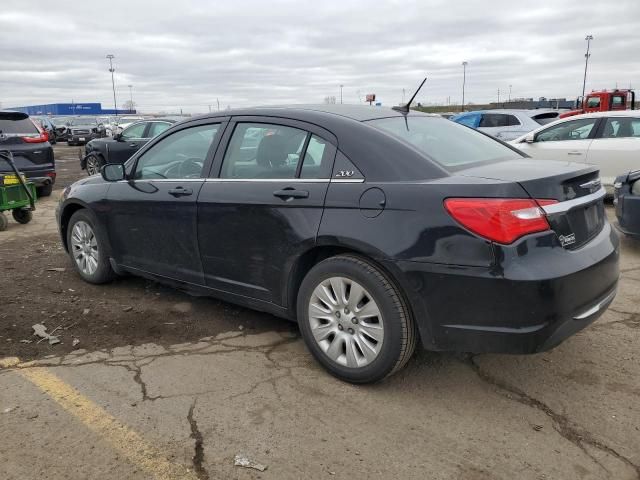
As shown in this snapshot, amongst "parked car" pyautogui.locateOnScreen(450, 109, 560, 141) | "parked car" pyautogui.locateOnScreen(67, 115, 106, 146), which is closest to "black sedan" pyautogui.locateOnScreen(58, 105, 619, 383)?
"parked car" pyautogui.locateOnScreen(450, 109, 560, 141)

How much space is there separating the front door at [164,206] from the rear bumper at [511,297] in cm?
179

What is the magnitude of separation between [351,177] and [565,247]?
46.5 inches

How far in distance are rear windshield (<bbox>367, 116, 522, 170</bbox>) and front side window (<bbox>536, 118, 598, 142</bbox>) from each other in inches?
245

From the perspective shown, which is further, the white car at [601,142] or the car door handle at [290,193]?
the white car at [601,142]

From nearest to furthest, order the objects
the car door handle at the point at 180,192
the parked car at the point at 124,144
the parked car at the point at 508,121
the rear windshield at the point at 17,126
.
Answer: the car door handle at the point at 180,192 → the rear windshield at the point at 17,126 → the parked car at the point at 508,121 → the parked car at the point at 124,144

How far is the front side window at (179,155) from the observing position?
13.2 ft

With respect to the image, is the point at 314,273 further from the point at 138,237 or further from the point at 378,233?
the point at 138,237

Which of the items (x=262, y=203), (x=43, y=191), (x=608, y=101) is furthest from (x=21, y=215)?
(x=608, y=101)

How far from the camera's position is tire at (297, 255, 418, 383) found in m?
2.94

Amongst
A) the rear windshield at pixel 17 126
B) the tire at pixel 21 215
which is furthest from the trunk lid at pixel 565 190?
the rear windshield at pixel 17 126

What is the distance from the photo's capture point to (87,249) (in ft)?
16.6

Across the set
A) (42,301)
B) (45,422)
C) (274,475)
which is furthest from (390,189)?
(42,301)

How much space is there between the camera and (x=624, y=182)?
19.2ft

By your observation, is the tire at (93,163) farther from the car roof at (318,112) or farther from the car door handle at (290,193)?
the car door handle at (290,193)
